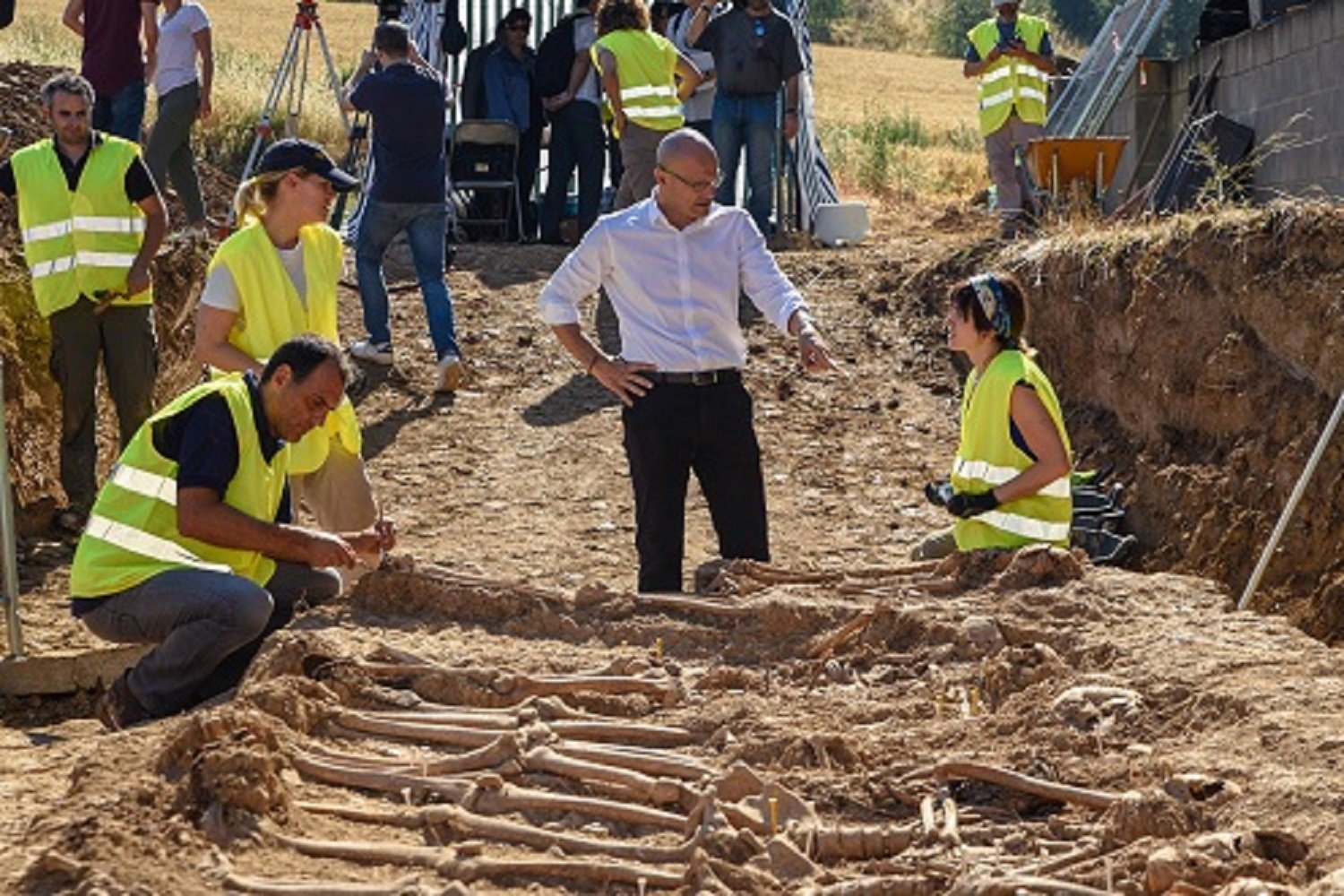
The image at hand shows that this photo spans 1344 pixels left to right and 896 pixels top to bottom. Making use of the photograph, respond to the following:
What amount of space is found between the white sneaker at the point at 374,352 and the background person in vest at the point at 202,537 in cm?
635

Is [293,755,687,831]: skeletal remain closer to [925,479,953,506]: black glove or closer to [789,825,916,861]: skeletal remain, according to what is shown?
[789,825,916,861]: skeletal remain

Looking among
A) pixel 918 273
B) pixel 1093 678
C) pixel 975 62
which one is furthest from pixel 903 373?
pixel 1093 678

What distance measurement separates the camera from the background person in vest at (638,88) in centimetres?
1449

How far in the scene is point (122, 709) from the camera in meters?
7.49

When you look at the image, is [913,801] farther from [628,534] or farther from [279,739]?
[628,534]

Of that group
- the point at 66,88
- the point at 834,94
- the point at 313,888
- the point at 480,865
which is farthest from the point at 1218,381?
the point at 834,94

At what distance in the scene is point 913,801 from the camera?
5.27 metres

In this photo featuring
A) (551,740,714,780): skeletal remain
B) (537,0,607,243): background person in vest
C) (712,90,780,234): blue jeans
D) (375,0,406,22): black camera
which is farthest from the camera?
(537,0,607,243): background person in vest

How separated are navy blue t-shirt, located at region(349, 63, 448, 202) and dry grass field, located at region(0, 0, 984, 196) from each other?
37.1ft

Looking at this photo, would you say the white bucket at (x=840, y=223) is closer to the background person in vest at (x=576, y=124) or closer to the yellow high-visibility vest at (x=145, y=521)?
the background person in vest at (x=576, y=124)

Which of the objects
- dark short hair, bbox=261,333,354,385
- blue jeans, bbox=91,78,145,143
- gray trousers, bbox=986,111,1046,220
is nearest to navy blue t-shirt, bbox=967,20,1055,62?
gray trousers, bbox=986,111,1046,220

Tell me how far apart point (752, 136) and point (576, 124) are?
4.98ft

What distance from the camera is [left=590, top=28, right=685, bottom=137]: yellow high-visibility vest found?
14516 mm

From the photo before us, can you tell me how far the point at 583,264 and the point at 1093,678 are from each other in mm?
3281
